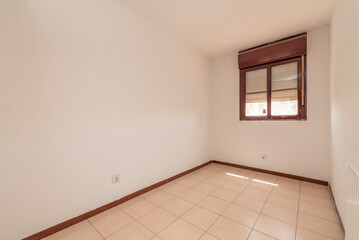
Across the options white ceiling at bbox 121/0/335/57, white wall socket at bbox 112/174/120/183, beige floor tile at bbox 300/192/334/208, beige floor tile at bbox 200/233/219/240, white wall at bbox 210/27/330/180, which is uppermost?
white ceiling at bbox 121/0/335/57

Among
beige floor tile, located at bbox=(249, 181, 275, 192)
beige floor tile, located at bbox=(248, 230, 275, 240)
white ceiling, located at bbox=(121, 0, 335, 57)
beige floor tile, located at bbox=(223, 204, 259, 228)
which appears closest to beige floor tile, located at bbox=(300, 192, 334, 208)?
beige floor tile, located at bbox=(249, 181, 275, 192)

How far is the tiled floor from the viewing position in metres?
1.61

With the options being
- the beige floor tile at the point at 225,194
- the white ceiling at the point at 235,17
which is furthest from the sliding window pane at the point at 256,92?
the beige floor tile at the point at 225,194

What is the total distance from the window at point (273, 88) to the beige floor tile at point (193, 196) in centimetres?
210

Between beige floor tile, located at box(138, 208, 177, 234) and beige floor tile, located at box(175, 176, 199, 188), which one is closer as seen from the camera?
beige floor tile, located at box(138, 208, 177, 234)

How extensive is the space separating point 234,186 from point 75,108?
110 inches

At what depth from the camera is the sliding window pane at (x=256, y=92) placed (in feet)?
11.2

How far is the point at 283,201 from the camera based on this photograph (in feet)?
7.36

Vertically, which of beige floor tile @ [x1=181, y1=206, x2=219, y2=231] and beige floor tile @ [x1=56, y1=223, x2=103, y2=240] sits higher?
beige floor tile @ [x1=181, y1=206, x2=219, y2=231]

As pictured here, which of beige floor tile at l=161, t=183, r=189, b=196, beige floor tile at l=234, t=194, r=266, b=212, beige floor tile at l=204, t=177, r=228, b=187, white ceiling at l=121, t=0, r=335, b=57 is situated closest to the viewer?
beige floor tile at l=234, t=194, r=266, b=212

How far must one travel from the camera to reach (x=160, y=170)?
281 cm

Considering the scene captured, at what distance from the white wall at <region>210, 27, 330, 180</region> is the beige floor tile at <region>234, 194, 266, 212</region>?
1.33 m

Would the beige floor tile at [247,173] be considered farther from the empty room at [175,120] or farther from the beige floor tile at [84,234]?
the beige floor tile at [84,234]

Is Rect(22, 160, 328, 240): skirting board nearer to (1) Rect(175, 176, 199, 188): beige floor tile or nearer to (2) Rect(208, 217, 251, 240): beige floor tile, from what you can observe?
(1) Rect(175, 176, 199, 188): beige floor tile
